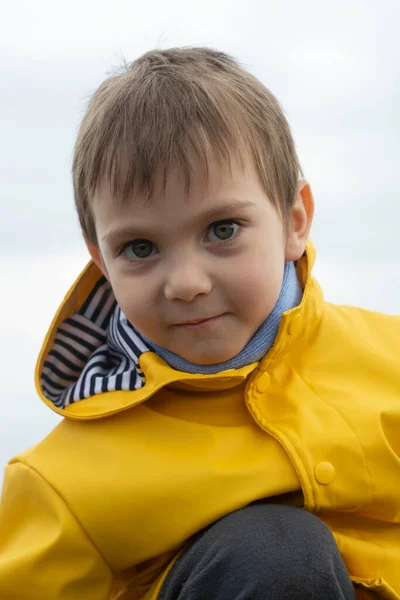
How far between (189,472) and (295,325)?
354mm

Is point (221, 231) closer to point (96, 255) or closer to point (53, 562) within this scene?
point (96, 255)

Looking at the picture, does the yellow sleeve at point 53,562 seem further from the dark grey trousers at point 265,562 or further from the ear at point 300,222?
the ear at point 300,222

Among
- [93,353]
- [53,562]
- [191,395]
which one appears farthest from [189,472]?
[93,353]

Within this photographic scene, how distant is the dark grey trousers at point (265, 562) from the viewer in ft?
5.00

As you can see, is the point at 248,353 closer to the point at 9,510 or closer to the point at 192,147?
the point at 192,147

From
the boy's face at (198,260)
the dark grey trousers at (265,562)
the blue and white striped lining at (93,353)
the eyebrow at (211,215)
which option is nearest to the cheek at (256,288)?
the boy's face at (198,260)

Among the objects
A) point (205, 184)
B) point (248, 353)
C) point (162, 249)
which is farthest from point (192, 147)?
point (248, 353)

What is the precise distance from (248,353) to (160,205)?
1.16ft

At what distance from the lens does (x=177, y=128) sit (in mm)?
1780

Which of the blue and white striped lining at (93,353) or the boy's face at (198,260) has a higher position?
the boy's face at (198,260)

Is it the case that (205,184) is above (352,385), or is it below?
above

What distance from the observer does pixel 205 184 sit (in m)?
1.75

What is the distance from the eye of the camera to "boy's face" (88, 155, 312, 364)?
1.75 m

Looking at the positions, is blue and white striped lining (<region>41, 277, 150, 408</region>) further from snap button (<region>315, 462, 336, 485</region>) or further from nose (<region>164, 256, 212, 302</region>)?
snap button (<region>315, 462, 336, 485</region>)
